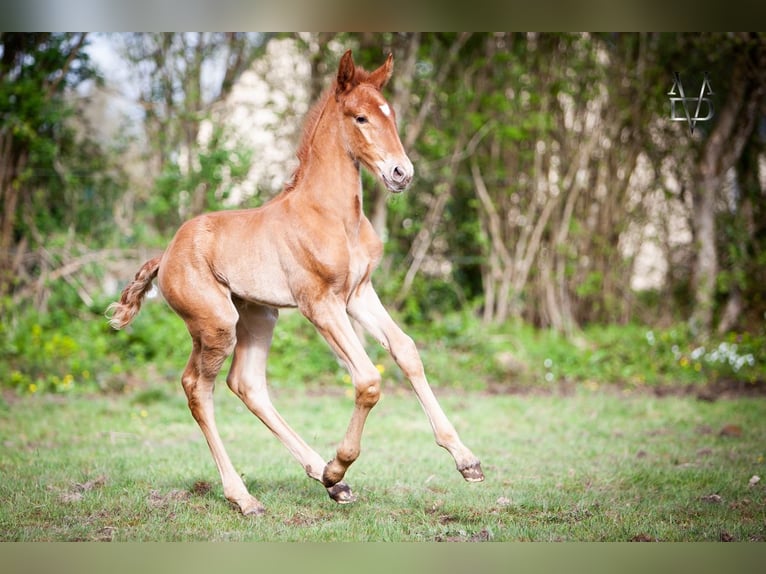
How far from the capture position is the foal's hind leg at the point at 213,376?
4113 mm

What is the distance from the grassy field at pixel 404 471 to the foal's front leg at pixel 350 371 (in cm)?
33

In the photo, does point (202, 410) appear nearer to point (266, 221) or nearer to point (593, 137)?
point (266, 221)

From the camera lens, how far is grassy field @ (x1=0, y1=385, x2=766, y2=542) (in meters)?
3.94

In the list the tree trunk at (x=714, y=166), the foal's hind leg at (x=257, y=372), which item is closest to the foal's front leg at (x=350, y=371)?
the foal's hind leg at (x=257, y=372)

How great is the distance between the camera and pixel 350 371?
152 inches

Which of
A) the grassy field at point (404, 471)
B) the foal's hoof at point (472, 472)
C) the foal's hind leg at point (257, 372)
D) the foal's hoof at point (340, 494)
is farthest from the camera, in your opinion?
the foal's hind leg at point (257, 372)

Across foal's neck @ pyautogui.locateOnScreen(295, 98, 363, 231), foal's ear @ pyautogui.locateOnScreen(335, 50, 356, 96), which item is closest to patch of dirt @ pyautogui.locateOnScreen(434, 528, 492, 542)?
foal's neck @ pyautogui.locateOnScreen(295, 98, 363, 231)

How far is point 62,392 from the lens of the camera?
7781 mm

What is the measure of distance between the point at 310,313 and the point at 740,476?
2919 millimetres

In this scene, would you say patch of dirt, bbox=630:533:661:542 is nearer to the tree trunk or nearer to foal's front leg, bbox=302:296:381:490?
foal's front leg, bbox=302:296:381:490

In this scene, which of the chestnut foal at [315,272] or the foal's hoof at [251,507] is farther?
the foal's hoof at [251,507]

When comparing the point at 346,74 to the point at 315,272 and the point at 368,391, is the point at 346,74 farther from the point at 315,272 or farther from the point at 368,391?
the point at 368,391

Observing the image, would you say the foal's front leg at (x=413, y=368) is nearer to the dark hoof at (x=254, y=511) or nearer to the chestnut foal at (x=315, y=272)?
the chestnut foal at (x=315, y=272)
